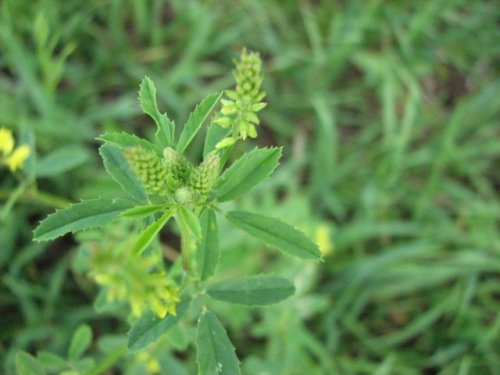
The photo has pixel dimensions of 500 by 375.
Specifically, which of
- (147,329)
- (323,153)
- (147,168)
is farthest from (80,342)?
(323,153)

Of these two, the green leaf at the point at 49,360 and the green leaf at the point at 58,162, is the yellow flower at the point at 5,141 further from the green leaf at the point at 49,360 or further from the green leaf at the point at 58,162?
the green leaf at the point at 49,360

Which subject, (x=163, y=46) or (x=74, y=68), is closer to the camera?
(x=74, y=68)

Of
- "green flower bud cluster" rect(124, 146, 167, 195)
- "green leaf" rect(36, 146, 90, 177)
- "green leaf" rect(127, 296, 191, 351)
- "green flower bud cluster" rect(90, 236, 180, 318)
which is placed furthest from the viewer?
"green leaf" rect(36, 146, 90, 177)

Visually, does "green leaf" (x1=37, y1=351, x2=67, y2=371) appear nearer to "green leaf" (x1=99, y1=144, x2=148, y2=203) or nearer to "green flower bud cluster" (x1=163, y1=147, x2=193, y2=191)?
"green leaf" (x1=99, y1=144, x2=148, y2=203)

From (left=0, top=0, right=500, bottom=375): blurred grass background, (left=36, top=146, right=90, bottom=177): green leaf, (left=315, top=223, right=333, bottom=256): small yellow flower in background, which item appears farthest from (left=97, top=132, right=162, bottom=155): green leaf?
(left=315, top=223, right=333, bottom=256): small yellow flower in background

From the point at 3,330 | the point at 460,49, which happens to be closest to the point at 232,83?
the point at 460,49

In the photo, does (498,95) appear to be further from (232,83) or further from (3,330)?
(3,330)
